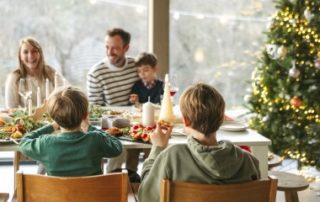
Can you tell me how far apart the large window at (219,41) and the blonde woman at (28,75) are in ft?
4.93

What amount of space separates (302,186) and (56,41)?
2741 mm

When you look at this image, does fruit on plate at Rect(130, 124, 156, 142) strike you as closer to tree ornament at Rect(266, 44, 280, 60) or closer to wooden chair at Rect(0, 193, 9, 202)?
wooden chair at Rect(0, 193, 9, 202)

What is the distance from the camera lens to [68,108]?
2.23 m

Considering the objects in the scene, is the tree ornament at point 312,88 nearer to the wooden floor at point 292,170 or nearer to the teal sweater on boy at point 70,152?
the wooden floor at point 292,170

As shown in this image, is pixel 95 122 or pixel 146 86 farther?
pixel 146 86

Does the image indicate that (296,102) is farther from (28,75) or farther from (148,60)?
(28,75)

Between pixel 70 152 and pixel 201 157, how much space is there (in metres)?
0.57

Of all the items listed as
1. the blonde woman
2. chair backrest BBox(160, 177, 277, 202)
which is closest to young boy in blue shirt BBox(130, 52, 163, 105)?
the blonde woman

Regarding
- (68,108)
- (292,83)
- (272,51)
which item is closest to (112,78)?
(272,51)

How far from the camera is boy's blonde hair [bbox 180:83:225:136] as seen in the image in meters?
2.04

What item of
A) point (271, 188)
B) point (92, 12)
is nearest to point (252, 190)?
point (271, 188)

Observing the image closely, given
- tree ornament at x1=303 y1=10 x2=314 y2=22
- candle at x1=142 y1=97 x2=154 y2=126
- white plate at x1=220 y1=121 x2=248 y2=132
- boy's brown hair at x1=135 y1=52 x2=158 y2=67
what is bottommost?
white plate at x1=220 y1=121 x2=248 y2=132

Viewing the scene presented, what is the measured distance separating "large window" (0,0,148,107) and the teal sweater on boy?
2659mm

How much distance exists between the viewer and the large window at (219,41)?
16.6 ft
